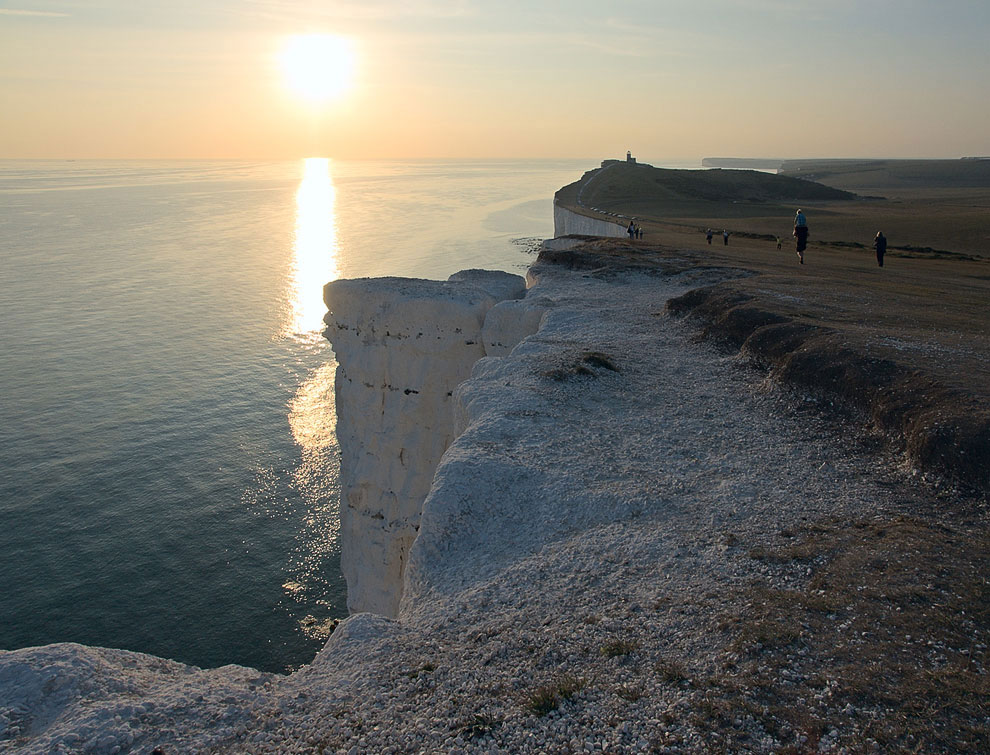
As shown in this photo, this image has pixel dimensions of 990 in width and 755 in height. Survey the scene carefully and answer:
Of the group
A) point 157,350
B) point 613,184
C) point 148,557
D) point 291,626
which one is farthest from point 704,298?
point 613,184

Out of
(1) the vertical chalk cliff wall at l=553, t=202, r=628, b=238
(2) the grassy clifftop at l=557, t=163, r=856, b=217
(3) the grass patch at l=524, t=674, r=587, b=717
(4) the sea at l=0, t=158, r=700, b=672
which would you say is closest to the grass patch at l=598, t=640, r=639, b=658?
(3) the grass patch at l=524, t=674, r=587, b=717

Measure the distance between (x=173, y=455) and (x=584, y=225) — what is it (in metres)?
45.1

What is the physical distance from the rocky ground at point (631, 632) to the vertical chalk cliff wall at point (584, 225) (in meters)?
41.9

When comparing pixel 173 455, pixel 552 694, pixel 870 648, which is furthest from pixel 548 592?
pixel 173 455

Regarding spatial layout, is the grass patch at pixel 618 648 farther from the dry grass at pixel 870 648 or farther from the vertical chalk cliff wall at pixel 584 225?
the vertical chalk cliff wall at pixel 584 225

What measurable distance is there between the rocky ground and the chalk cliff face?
8.59 m

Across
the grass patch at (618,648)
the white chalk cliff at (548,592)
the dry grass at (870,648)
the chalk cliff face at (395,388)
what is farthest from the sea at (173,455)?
the dry grass at (870,648)

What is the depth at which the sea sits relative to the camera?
22469 mm

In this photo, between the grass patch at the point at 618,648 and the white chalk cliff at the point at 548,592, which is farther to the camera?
the grass patch at the point at 618,648

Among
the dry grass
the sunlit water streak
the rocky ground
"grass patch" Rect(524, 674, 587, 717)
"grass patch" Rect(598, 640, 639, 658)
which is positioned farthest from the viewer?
the sunlit water streak

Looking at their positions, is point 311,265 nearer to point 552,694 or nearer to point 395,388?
point 395,388

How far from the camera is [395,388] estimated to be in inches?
757

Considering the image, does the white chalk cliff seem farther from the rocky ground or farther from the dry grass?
the dry grass

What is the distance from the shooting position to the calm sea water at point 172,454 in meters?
22.5
